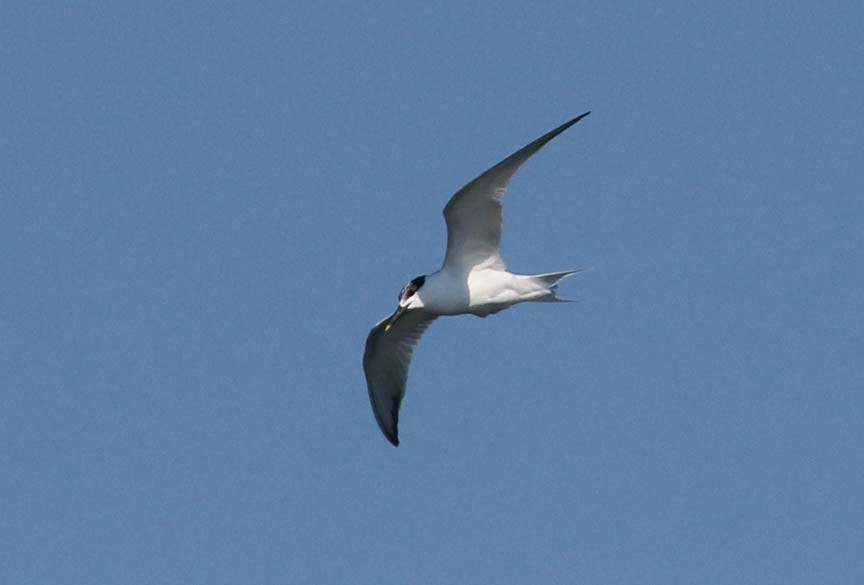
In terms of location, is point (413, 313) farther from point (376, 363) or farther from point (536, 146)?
point (536, 146)

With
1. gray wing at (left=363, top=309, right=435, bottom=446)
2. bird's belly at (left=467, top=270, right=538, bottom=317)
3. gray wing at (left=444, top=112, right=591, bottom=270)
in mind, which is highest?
gray wing at (left=444, top=112, right=591, bottom=270)

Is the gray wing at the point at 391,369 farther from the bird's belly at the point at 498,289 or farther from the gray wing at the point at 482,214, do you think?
the gray wing at the point at 482,214

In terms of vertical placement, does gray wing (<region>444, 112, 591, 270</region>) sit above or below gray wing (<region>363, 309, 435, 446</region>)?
above

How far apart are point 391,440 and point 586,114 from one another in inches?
224

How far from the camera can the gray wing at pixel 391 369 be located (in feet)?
63.6

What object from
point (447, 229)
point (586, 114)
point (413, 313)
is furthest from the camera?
point (413, 313)

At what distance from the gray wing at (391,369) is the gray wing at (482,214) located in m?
2.03

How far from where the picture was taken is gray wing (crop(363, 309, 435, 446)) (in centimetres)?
1939

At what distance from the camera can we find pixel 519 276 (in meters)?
17.4

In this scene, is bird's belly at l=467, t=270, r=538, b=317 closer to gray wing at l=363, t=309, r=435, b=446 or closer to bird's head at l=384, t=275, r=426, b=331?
bird's head at l=384, t=275, r=426, b=331

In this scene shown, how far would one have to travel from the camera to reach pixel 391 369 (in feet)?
64.4

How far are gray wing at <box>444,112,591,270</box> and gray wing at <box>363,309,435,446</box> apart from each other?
203cm

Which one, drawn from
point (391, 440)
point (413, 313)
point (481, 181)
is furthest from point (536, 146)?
point (391, 440)

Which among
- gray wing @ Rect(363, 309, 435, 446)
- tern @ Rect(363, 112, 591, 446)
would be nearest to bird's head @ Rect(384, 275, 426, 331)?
tern @ Rect(363, 112, 591, 446)
